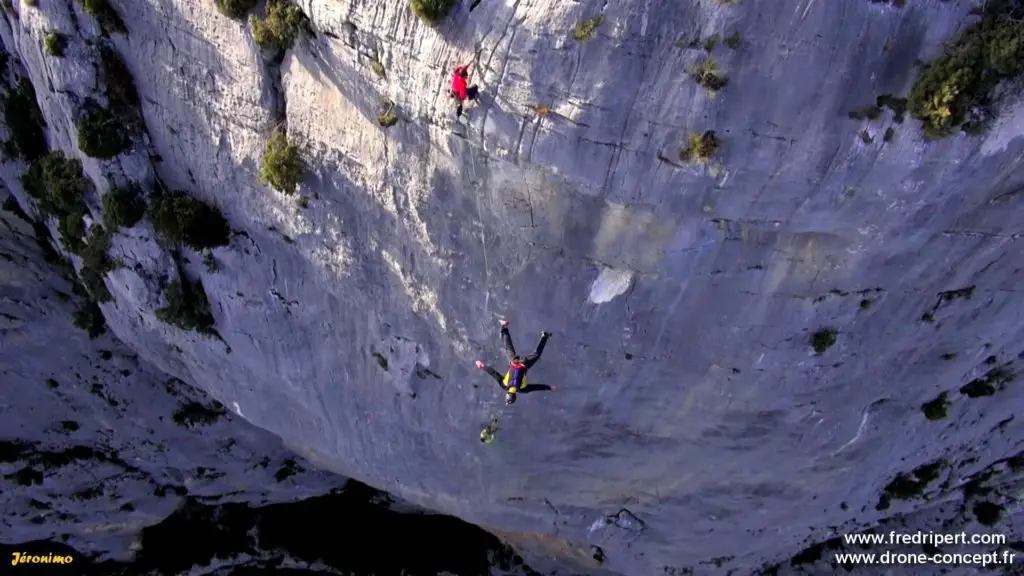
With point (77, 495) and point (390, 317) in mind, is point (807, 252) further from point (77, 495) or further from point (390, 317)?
point (77, 495)

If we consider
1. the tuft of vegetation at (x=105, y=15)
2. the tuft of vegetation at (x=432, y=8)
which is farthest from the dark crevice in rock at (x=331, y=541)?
the tuft of vegetation at (x=432, y=8)

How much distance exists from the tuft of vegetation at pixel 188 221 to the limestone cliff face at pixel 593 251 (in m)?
0.44

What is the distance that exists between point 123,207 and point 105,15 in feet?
15.5

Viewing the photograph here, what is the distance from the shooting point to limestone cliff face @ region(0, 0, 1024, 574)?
9820 millimetres

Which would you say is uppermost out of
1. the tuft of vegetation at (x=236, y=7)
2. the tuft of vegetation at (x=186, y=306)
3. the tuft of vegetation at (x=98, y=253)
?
the tuft of vegetation at (x=236, y=7)

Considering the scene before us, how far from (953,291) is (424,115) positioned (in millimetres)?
11568

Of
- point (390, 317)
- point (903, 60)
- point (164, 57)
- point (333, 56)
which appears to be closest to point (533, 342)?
point (390, 317)

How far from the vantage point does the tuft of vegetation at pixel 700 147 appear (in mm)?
9984

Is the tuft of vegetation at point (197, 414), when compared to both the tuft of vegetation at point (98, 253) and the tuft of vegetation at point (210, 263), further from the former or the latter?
the tuft of vegetation at point (210, 263)

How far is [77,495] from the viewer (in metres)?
25.5

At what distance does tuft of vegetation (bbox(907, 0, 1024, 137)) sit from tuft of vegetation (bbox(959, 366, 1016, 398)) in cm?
945

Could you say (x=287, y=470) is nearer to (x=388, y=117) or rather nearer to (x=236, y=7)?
(x=388, y=117)

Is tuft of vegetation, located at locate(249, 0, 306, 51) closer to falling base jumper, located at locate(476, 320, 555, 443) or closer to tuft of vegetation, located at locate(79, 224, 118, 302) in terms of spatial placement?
falling base jumper, located at locate(476, 320, 555, 443)

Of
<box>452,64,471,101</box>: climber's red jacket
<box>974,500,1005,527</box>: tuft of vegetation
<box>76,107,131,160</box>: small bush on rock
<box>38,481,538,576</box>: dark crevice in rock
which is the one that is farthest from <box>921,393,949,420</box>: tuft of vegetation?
<box>76,107,131,160</box>: small bush on rock
